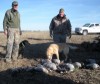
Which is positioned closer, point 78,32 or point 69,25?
point 69,25

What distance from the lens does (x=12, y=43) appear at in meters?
12.0

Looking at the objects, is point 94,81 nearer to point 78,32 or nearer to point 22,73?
point 22,73

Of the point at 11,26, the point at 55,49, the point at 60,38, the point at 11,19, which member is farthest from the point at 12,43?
the point at 60,38

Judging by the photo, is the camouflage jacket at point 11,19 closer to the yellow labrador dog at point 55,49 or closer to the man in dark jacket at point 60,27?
the yellow labrador dog at point 55,49

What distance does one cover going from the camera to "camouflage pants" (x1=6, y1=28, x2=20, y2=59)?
11.9m

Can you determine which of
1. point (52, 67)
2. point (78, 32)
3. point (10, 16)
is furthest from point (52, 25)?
point (78, 32)

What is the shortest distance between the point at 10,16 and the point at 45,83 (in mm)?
4095

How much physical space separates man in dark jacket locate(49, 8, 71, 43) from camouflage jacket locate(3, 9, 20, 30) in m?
1.73

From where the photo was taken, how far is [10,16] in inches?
465

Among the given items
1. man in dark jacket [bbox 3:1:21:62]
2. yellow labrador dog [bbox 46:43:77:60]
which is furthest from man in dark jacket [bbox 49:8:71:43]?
man in dark jacket [bbox 3:1:21:62]

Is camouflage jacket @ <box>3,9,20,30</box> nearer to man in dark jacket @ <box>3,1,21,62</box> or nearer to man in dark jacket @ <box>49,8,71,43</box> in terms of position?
man in dark jacket @ <box>3,1,21,62</box>

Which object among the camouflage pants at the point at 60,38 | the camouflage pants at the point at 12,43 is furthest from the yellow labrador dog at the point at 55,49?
the camouflage pants at the point at 12,43

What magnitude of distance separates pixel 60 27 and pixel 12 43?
2179 millimetres

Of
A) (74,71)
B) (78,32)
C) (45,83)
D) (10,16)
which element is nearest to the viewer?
(45,83)
